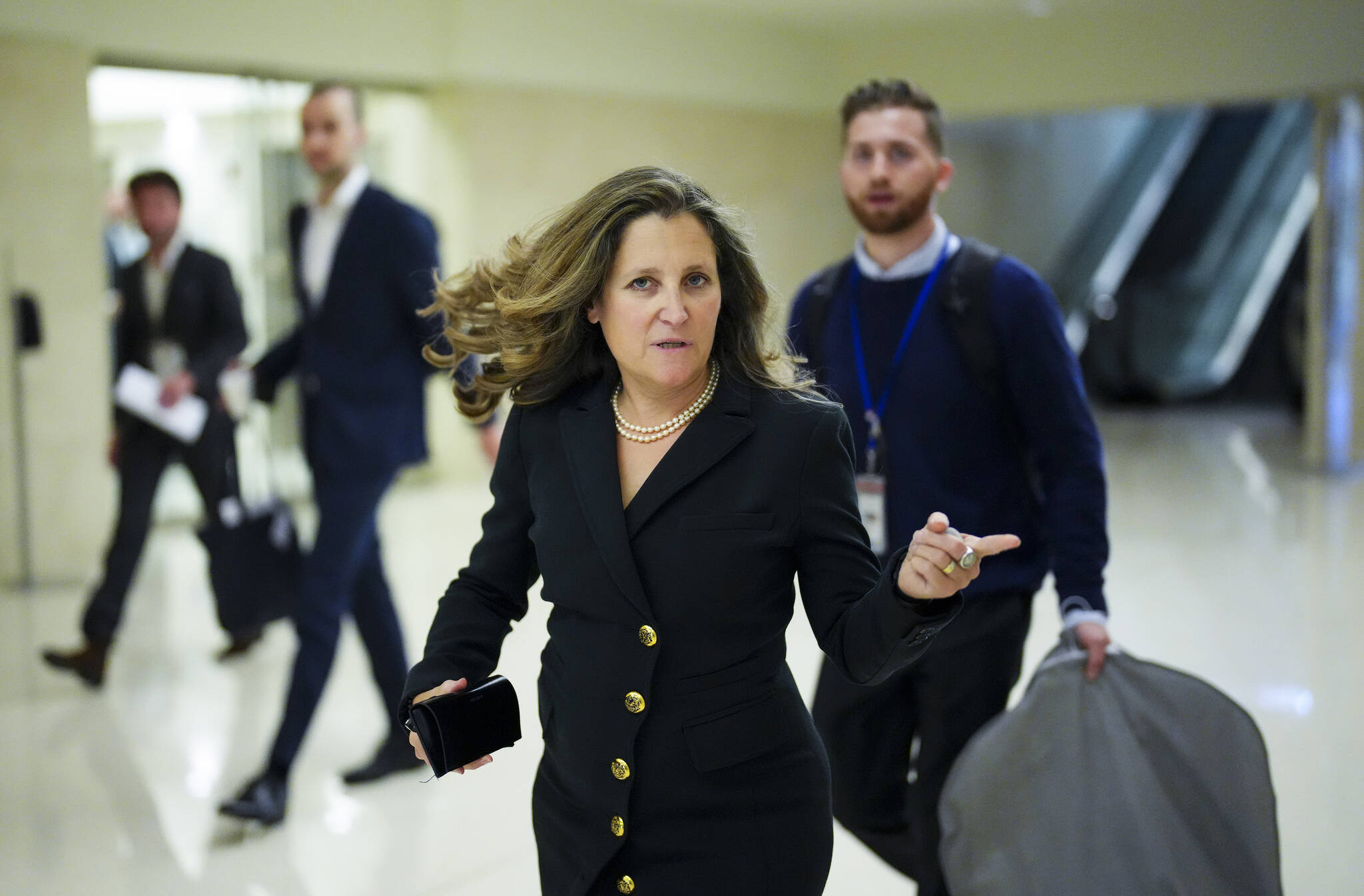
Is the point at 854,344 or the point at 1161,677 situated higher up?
the point at 854,344

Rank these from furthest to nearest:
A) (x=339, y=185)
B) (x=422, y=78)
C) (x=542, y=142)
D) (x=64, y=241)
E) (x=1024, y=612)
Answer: (x=542, y=142) < (x=422, y=78) < (x=64, y=241) < (x=339, y=185) < (x=1024, y=612)

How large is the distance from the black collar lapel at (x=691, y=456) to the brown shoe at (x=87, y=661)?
3.95 metres

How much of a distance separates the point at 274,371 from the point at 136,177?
6.05ft

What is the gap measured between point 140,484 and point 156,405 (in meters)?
0.36

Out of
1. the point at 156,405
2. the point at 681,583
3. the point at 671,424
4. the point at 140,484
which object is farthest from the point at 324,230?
the point at 681,583


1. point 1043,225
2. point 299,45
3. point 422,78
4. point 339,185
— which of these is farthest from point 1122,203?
point 339,185

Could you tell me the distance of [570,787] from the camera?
1.72 metres

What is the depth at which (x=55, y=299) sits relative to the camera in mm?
7117

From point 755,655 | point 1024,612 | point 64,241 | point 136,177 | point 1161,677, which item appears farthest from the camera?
point 64,241

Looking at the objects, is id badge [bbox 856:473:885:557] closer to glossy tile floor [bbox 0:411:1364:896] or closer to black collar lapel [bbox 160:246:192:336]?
glossy tile floor [bbox 0:411:1364:896]

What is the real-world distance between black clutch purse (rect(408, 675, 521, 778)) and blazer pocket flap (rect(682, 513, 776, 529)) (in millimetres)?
334

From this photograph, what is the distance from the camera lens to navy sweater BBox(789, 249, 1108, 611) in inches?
96.0

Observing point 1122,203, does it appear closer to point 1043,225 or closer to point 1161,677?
point 1043,225

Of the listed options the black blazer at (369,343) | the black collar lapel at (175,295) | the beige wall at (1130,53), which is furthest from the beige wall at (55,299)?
the beige wall at (1130,53)
